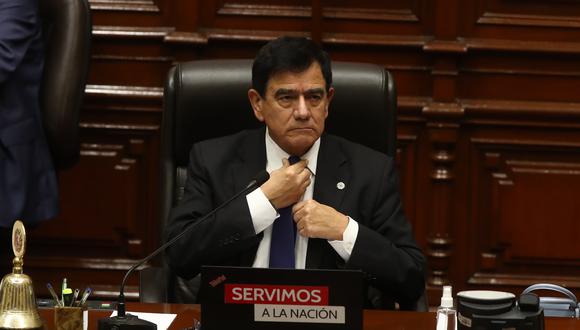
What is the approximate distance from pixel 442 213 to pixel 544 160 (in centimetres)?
40

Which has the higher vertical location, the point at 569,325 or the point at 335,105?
the point at 335,105

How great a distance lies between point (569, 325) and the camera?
8.27ft

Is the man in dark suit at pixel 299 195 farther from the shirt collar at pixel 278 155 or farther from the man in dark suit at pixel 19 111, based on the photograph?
the man in dark suit at pixel 19 111

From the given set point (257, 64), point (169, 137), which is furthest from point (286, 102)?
point (169, 137)

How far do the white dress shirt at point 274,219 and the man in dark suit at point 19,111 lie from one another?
3.04 ft

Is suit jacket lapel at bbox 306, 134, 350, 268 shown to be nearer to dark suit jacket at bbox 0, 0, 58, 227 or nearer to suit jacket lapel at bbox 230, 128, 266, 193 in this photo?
suit jacket lapel at bbox 230, 128, 266, 193

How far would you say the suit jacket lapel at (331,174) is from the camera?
3.07m

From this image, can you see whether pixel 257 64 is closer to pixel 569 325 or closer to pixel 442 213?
pixel 569 325

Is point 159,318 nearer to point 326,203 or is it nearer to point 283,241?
point 283,241

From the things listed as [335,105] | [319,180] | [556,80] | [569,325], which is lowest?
[569,325]

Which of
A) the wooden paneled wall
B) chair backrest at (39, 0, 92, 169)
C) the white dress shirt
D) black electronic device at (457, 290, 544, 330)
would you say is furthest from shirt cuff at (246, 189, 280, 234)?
the wooden paneled wall

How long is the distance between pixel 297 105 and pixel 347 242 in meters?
0.37

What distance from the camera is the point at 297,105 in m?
3.02

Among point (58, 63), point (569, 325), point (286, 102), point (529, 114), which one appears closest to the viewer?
point (569, 325)
